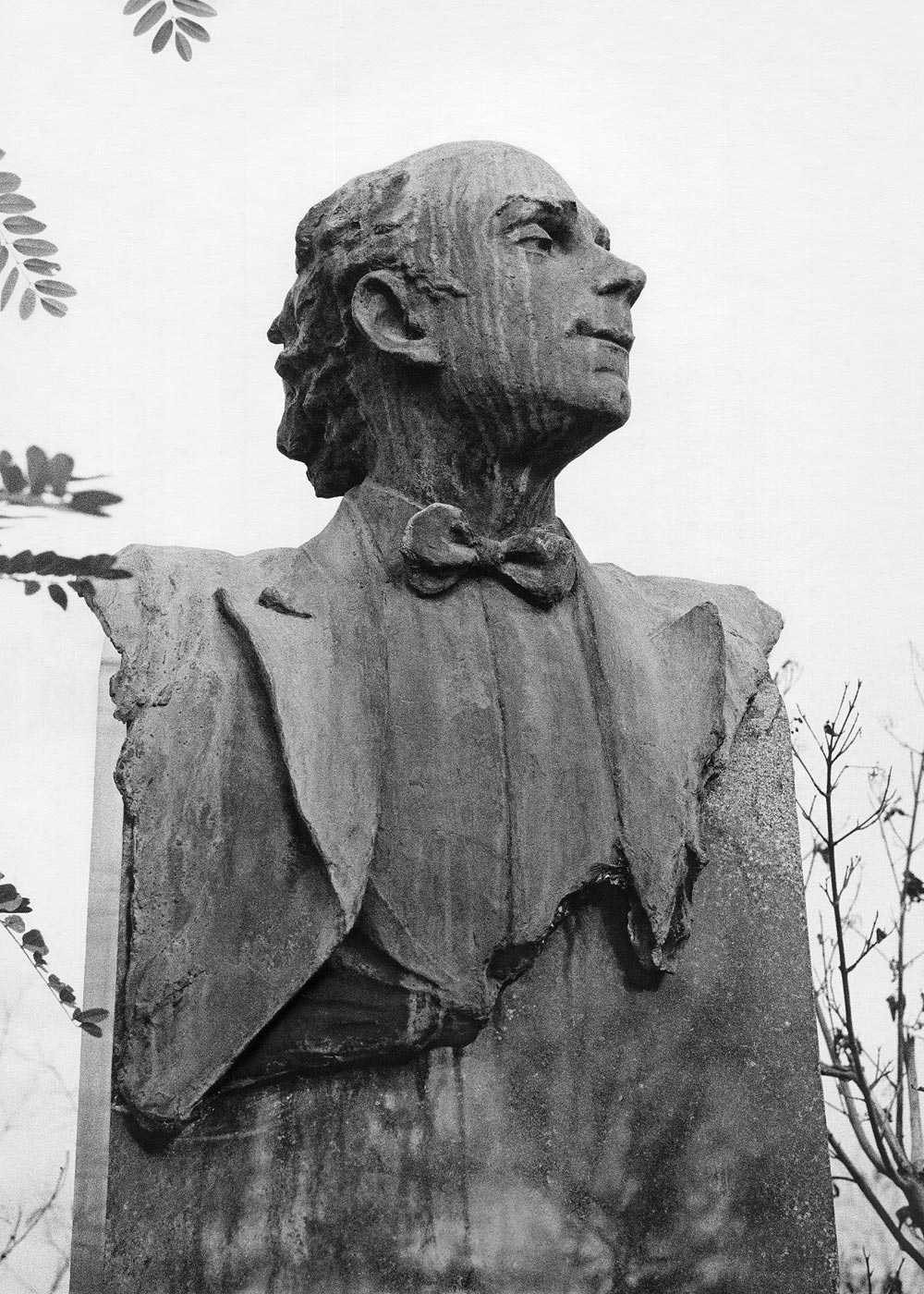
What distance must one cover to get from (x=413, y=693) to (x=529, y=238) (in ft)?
2.19

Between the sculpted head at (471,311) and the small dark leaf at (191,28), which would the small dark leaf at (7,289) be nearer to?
the small dark leaf at (191,28)

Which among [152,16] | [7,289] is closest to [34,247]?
[7,289]

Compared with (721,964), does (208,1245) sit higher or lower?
lower

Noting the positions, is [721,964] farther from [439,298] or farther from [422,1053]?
[439,298]

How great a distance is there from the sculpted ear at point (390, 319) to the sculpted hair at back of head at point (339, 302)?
0.08ft

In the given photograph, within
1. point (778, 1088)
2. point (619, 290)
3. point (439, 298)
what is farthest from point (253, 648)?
point (778, 1088)

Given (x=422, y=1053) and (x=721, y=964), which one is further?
(x=721, y=964)

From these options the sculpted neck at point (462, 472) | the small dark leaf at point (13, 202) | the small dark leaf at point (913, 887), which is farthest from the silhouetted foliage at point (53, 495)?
the small dark leaf at point (913, 887)

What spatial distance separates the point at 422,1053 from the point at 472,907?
0.69 feet

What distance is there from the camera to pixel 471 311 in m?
2.73

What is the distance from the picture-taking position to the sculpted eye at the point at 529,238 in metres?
2.76

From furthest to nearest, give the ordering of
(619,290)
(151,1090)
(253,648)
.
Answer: (619,290)
(253,648)
(151,1090)

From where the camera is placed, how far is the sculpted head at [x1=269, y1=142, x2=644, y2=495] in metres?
2.72

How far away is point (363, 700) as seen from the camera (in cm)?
263
